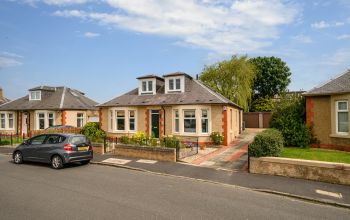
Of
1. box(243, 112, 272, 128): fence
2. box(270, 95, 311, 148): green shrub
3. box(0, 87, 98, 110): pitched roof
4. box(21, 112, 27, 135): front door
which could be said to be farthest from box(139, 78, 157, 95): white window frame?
box(243, 112, 272, 128): fence

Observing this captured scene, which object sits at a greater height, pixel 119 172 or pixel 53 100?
pixel 53 100

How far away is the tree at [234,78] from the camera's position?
37062 mm

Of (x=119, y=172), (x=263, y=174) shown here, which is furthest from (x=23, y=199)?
(x=263, y=174)

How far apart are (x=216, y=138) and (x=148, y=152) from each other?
21.0 feet

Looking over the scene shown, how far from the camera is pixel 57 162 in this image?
41.4ft

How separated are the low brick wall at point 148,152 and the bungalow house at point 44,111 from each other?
597 inches

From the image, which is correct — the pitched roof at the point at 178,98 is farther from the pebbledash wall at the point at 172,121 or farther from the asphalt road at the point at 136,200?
the asphalt road at the point at 136,200

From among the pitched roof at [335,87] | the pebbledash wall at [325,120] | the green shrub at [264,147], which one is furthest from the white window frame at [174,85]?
the green shrub at [264,147]

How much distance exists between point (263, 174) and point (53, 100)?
26.0 meters

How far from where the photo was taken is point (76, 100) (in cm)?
3134

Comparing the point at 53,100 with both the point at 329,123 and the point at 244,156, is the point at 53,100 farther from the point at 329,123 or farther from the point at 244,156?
the point at 329,123

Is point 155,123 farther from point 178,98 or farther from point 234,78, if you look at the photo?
point 234,78

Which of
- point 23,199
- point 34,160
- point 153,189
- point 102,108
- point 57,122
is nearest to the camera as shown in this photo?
point 23,199

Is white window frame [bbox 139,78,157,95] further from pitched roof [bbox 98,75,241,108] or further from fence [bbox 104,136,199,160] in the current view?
fence [bbox 104,136,199,160]
